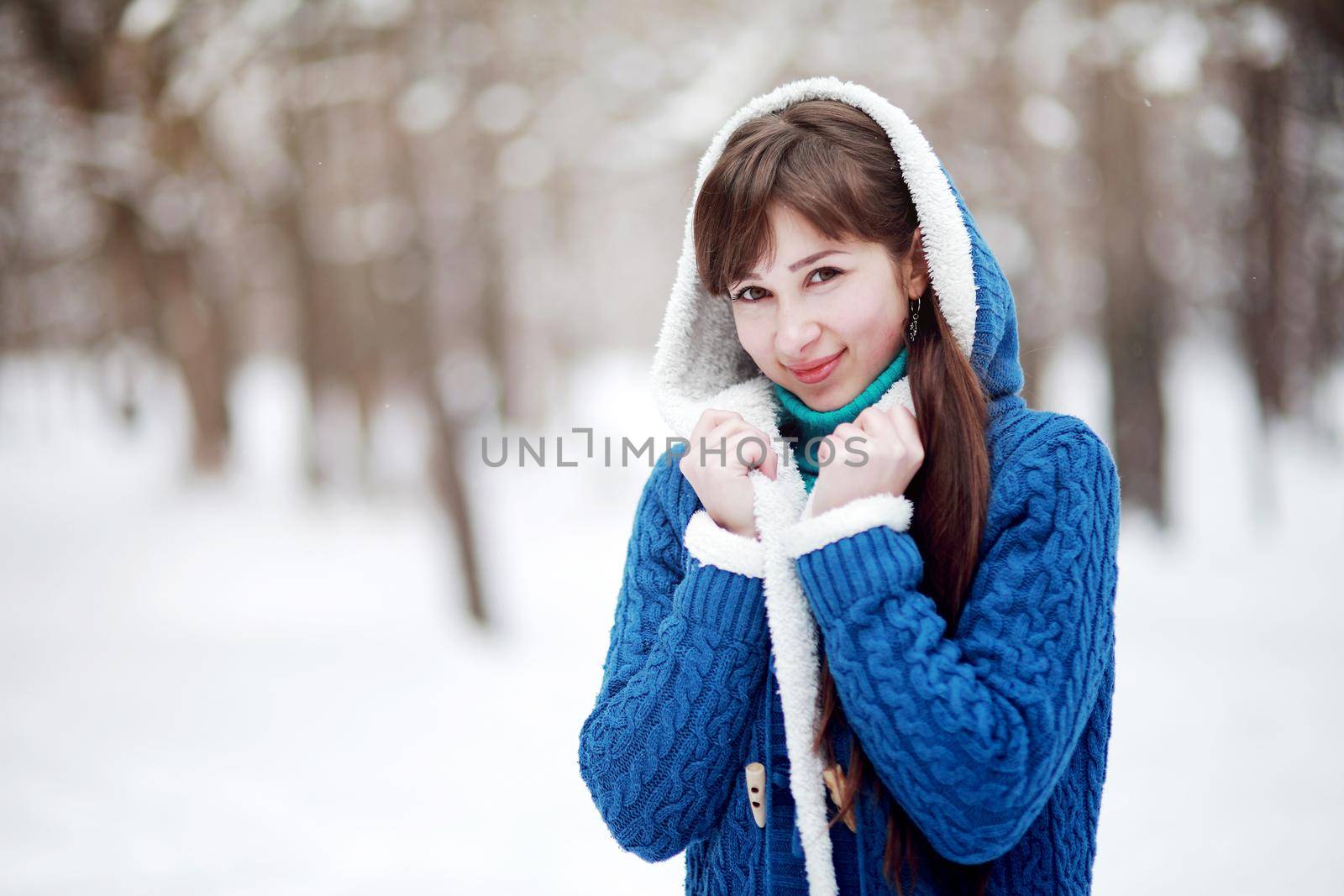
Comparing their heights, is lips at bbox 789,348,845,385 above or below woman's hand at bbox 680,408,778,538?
above

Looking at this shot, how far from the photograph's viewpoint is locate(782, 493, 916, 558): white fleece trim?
1255mm

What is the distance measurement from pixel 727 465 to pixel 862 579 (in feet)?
0.99

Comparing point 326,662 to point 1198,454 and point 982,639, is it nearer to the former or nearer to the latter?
point 982,639

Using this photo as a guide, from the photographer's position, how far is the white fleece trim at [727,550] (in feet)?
4.44

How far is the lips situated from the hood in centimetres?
10

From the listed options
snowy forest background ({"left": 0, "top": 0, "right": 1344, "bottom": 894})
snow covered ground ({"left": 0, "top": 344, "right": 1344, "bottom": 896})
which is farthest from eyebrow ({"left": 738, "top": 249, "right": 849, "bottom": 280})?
snow covered ground ({"left": 0, "top": 344, "right": 1344, "bottom": 896})

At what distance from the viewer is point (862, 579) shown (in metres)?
1.22

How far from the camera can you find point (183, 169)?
1041 cm

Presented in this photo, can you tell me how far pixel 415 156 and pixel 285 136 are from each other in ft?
16.9

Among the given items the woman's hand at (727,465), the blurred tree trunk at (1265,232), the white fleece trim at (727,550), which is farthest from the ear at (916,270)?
the blurred tree trunk at (1265,232)

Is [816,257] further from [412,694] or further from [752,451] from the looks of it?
[412,694]

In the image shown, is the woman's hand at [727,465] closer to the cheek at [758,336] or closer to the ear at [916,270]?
the cheek at [758,336]

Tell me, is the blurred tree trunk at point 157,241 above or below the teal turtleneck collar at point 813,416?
above

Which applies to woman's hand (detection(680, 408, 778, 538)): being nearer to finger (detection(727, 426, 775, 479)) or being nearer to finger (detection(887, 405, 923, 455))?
finger (detection(727, 426, 775, 479))
